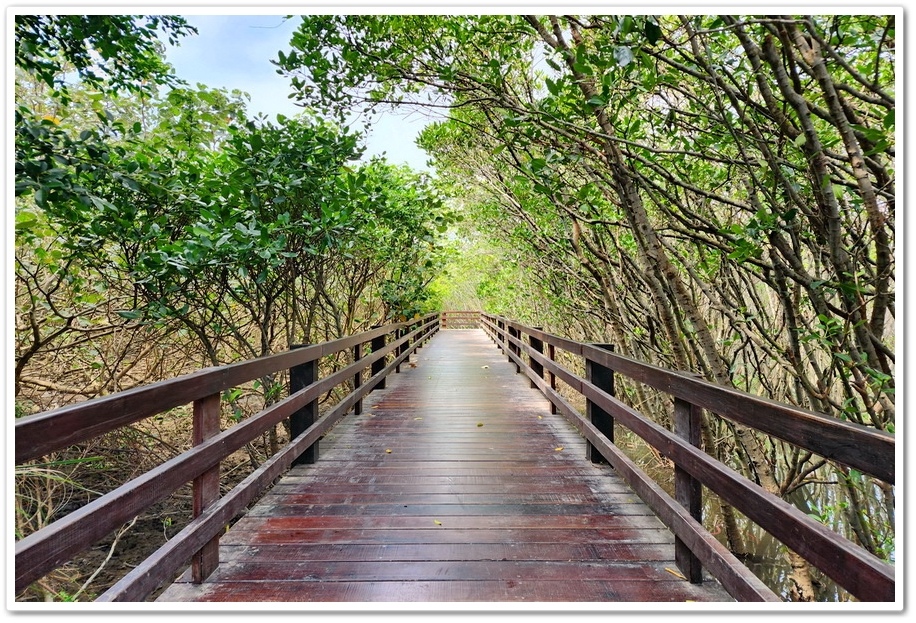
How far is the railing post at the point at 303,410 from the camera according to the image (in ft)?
9.71

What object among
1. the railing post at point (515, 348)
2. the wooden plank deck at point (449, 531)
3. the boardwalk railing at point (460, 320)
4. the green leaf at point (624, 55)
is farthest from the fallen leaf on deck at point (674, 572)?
the boardwalk railing at point (460, 320)

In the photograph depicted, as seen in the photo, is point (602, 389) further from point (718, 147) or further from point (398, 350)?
point (398, 350)

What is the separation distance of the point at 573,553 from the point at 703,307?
4.90 metres

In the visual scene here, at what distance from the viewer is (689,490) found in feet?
5.77

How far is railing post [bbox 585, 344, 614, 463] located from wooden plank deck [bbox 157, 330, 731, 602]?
0.25m

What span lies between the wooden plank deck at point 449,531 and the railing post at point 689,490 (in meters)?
0.05

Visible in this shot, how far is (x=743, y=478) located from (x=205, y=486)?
187 centimetres

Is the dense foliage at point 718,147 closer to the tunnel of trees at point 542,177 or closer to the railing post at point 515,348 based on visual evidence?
the tunnel of trees at point 542,177

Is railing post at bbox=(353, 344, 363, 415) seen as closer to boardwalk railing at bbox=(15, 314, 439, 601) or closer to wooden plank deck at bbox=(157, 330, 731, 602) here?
wooden plank deck at bbox=(157, 330, 731, 602)

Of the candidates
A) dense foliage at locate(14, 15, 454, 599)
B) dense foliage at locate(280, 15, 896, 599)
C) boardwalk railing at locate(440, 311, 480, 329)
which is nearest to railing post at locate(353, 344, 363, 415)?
dense foliage at locate(14, 15, 454, 599)

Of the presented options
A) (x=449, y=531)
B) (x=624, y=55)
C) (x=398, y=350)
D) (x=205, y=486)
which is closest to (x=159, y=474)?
(x=205, y=486)
